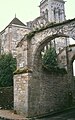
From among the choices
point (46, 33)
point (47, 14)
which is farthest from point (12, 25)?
point (46, 33)

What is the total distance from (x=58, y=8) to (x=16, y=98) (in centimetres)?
5085

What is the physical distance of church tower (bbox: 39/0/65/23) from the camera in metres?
59.8

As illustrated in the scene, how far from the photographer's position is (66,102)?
745 inches

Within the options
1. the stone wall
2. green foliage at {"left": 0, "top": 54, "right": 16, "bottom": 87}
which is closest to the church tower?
green foliage at {"left": 0, "top": 54, "right": 16, "bottom": 87}

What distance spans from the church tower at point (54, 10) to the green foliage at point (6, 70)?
109 ft

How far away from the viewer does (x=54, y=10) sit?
61.1 meters

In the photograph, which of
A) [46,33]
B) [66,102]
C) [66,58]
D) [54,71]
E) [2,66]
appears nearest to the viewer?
[46,33]

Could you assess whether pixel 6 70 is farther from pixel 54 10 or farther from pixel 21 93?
pixel 54 10

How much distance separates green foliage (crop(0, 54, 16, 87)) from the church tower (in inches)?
1314

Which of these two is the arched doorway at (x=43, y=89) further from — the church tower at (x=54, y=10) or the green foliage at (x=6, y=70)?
A: the church tower at (x=54, y=10)

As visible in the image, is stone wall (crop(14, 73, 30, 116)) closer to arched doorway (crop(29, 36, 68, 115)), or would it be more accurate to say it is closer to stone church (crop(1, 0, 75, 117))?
stone church (crop(1, 0, 75, 117))

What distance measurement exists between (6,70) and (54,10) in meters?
38.1

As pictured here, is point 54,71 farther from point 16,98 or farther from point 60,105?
point 16,98

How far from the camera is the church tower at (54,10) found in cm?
5981
